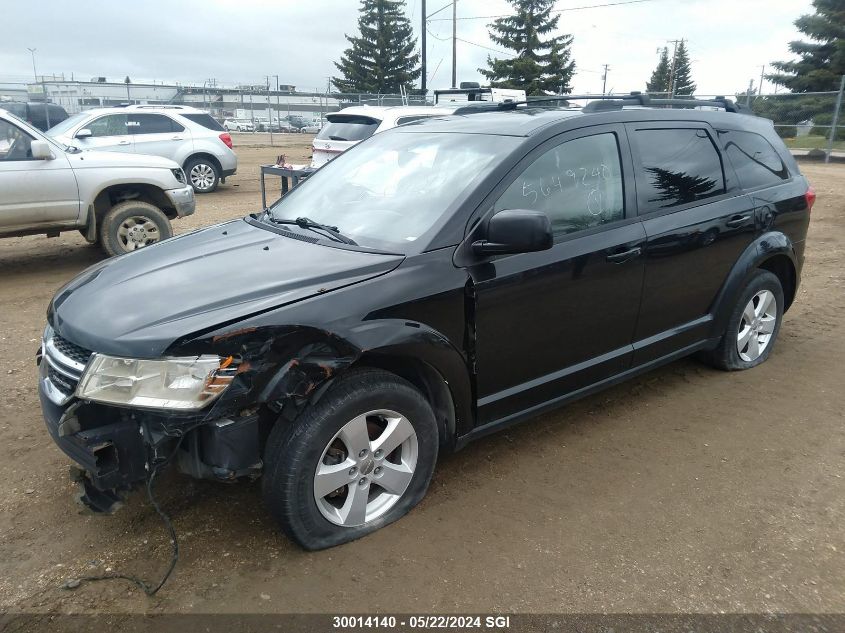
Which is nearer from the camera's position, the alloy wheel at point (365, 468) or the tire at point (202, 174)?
the alloy wheel at point (365, 468)

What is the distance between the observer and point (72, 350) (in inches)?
102

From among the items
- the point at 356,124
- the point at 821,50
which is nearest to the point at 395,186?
the point at 356,124

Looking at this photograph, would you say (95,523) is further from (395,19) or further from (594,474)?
(395,19)

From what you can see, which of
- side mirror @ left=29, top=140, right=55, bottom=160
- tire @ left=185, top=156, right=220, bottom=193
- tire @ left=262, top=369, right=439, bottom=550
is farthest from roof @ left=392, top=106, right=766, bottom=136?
tire @ left=185, top=156, right=220, bottom=193

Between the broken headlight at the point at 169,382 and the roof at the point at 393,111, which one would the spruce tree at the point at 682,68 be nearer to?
the roof at the point at 393,111

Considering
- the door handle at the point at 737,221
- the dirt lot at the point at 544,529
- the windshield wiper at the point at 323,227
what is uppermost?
the windshield wiper at the point at 323,227

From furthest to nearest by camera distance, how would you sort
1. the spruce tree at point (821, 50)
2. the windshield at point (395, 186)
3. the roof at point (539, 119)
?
1. the spruce tree at point (821, 50)
2. the roof at point (539, 119)
3. the windshield at point (395, 186)

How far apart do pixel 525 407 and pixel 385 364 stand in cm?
89

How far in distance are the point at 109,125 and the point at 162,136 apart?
3.36 ft

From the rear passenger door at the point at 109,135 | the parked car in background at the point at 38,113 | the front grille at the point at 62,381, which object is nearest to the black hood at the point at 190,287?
the front grille at the point at 62,381

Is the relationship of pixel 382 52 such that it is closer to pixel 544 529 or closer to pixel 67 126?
pixel 67 126

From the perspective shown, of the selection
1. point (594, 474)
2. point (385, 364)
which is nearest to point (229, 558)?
point (385, 364)

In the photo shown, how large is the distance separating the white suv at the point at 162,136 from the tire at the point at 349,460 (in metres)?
11.1

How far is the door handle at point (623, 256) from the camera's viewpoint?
3.43 meters
